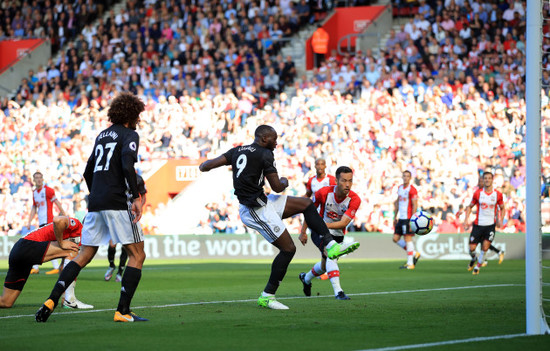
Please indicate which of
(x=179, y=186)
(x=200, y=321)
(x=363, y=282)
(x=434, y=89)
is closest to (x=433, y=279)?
(x=363, y=282)

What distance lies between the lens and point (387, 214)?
2802 cm

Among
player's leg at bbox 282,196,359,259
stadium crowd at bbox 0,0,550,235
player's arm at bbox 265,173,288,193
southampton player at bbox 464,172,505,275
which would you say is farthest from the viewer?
stadium crowd at bbox 0,0,550,235

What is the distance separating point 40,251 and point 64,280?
172 cm

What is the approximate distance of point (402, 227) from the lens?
23.2 metres

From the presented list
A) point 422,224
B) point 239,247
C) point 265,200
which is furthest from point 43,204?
point 265,200

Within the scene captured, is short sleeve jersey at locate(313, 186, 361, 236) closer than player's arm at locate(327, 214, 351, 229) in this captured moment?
No

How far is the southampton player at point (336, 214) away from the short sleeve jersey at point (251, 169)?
153cm

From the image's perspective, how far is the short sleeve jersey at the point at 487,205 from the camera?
21422 mm

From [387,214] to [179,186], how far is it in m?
7.69

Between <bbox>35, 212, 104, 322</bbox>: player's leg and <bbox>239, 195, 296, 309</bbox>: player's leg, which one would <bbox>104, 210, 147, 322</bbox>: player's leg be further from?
<bbox>239, 195, 296, 309</bbox>: player's leg

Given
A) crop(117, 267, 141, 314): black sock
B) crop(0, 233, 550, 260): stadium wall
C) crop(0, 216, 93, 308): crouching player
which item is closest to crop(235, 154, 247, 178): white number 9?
crop(117, 267, 141, 314): black sock

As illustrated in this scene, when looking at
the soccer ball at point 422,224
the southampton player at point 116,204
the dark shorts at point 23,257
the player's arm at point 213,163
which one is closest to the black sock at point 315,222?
the player's arm at point 213,163

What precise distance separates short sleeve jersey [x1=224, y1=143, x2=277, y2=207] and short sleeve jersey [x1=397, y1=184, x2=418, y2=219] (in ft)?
39.7

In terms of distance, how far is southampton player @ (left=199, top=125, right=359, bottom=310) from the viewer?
11305 millimetres
